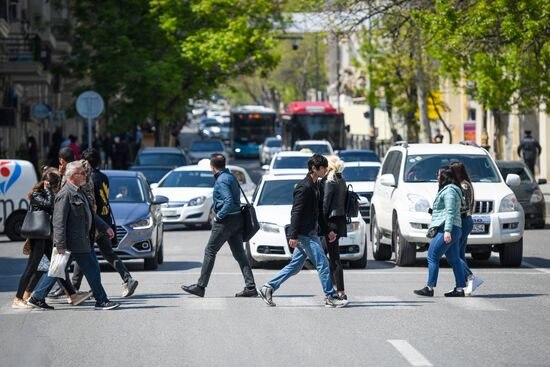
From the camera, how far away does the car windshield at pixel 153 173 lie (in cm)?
3661

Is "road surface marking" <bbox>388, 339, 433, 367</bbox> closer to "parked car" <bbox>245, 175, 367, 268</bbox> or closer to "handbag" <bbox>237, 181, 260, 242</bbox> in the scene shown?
"handbag" <bbox>237, 181, 260, 242</bbox>

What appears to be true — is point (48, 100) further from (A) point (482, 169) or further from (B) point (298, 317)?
(B) point (298, 317)

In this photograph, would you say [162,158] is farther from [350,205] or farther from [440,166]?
[350,205]

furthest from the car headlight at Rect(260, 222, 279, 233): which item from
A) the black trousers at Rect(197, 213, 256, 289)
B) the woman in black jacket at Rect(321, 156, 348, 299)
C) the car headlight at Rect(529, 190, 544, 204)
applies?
the car headlight at Rect(529, 190, 544, 204)

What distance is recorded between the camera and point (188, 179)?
31.1 metres

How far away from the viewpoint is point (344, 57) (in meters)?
129

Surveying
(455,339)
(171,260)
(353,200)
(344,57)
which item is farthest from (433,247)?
(344,57)

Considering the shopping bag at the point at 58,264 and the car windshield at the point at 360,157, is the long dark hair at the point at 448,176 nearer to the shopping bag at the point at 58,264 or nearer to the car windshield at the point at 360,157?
the shopping bag at the point at 58,264

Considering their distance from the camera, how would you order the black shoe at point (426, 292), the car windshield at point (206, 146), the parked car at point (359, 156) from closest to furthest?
the black shoe at point (426, 292)
the parked car at point (359, 156)
the car windshield at point (206, 146)

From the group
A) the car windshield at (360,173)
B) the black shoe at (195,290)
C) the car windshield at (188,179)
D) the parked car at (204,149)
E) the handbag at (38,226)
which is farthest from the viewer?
the parked car at (204,149)

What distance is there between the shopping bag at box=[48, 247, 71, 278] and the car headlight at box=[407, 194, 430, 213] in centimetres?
699

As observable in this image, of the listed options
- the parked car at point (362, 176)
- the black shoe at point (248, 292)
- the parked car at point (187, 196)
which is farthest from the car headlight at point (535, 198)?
the black shoe at point (248, 292)

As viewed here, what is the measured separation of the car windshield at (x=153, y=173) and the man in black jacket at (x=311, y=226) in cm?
2217

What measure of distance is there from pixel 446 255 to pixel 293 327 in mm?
3380
